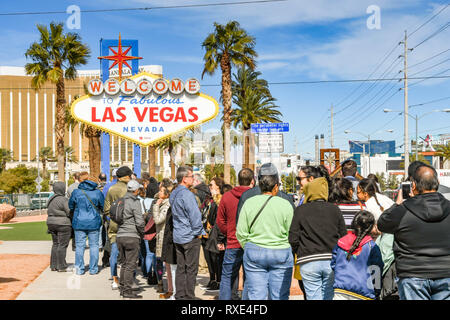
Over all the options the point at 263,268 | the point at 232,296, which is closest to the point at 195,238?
the point at 232,296

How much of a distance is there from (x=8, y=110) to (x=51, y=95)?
1643cm

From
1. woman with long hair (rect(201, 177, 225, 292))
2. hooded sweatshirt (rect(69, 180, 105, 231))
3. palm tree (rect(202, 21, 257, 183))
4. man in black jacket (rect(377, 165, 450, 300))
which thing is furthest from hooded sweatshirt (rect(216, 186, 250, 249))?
palm tree (rect(202, 21, 257, 183))

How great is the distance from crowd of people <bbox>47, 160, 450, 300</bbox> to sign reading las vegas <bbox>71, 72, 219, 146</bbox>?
26.7 ft

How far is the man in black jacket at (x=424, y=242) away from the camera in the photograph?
4.20 metres

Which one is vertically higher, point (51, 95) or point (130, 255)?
point (51, 95)

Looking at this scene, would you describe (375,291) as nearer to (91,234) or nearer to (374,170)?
(91,234)

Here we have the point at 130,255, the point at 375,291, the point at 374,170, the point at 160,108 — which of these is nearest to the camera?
the point at 375,291

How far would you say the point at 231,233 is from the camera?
22.6 feet

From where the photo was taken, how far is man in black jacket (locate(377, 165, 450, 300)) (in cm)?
420

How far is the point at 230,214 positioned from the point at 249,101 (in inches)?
1273

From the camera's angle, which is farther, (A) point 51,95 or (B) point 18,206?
(A) point 51,95

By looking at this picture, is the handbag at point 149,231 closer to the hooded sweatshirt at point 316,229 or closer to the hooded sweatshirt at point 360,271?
the hooded sweatshirt at point 316,229

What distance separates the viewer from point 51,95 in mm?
187875

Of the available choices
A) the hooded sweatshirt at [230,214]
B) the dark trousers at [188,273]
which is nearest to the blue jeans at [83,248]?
the dark trousers at [188,273]
